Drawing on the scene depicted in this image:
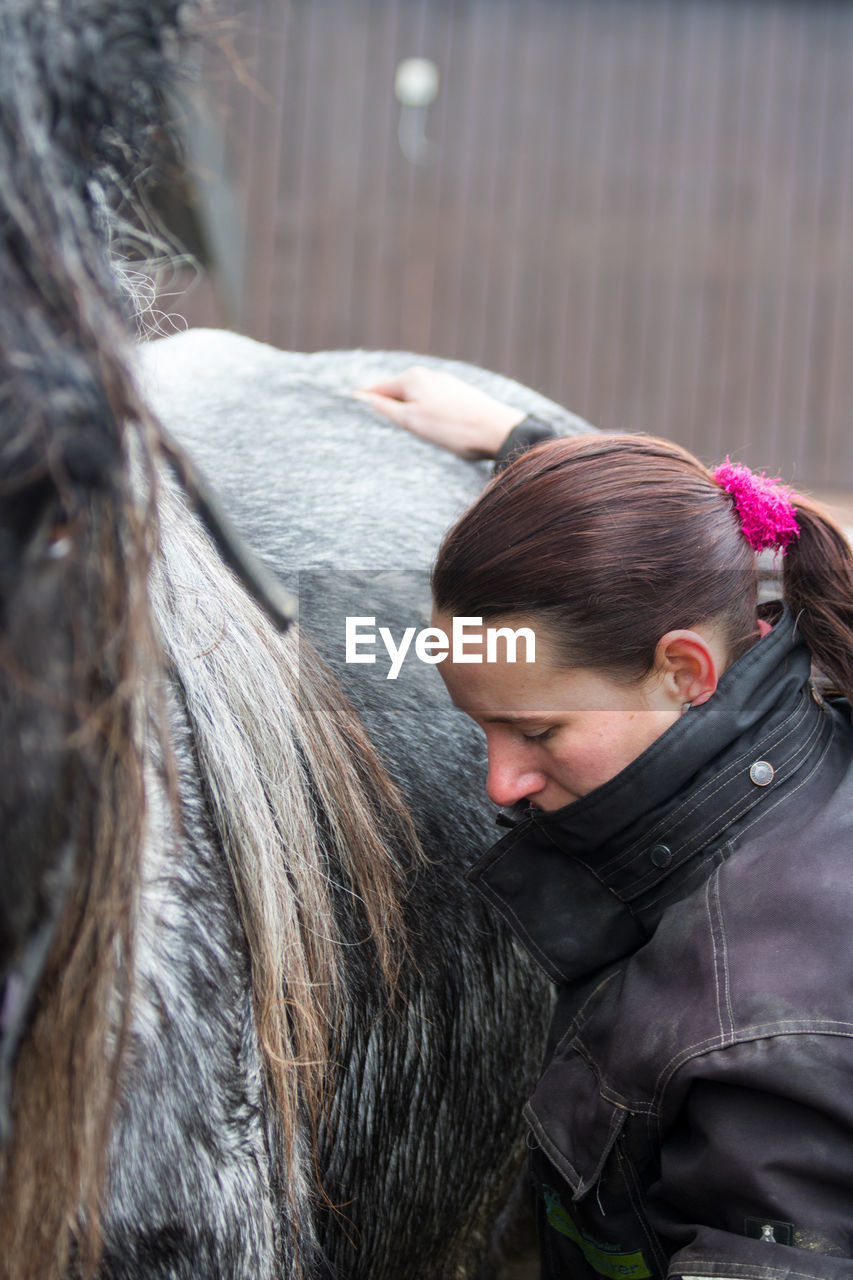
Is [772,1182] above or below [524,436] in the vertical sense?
below

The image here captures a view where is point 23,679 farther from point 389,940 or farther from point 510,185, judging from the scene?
point 510,185

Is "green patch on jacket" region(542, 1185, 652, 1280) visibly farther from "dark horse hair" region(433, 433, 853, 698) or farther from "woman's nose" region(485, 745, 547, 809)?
"dark horse hair" region(433, 433, 853, 698)

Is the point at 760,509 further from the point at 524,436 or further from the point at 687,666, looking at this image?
the point at 524,436

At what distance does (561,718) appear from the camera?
1266 millimetres

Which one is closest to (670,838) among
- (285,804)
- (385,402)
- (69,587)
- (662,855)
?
(662,855)

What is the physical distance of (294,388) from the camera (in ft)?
7.74

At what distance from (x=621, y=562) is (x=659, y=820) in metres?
0.29

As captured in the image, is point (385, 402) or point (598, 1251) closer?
point (598, 1251)

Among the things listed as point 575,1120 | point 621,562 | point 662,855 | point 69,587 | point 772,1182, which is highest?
point 69,587

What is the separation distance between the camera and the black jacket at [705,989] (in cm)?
101

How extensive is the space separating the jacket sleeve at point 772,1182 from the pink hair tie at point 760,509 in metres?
0.60

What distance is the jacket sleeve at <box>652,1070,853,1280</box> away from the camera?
98cm

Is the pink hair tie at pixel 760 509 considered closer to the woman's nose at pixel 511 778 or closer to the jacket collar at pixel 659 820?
the jacket collar at pixel 659 820

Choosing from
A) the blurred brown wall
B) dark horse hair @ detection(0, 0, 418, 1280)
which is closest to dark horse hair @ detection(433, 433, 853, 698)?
dark horse hair @ detection(0, 0, 418, 1280)
